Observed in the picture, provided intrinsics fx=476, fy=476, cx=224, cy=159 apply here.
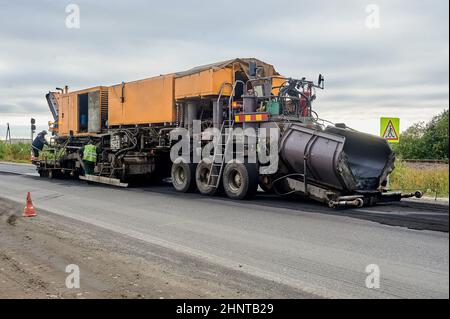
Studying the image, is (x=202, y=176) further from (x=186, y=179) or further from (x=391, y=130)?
(x=391, y=130)

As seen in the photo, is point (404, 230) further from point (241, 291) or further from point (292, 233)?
point (241, 291)

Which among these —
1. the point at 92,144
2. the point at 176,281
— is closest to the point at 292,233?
the point at 176,281

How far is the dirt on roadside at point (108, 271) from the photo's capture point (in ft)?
15.8

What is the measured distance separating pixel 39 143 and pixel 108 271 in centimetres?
1687

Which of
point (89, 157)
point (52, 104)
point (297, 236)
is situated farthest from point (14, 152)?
point (297, 236)

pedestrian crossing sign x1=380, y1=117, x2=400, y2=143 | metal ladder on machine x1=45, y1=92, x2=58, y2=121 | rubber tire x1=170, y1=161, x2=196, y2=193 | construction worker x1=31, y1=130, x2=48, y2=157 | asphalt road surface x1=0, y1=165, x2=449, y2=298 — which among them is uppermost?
metal ladder on machine x1=45, y1=92, x2=58, y2=121

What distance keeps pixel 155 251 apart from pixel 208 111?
319 inches

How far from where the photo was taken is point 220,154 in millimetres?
12648

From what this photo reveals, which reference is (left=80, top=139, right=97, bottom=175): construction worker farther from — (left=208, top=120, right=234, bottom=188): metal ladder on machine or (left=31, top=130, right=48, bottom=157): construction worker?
(left=208, top=120, right=234, bottom=188): metal ladder on machine

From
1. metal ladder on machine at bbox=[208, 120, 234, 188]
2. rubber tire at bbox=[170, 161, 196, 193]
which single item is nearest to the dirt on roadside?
metal ladder on machine at bbox=[208, 120, 234, 188]

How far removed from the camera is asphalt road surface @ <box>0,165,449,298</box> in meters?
5.24

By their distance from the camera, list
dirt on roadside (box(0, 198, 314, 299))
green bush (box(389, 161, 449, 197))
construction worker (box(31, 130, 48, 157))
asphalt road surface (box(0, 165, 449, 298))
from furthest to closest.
Answer: construction worker (box(31, 130, 48, 157)), green bush (box(389, 161, 449, 197)), asphalt road surface (box(0, 165, 449, 298)), dirt on roadside (box(0, 198, 314, 299))

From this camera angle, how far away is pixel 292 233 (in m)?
7.72

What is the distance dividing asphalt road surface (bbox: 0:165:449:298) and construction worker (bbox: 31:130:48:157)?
877cm
